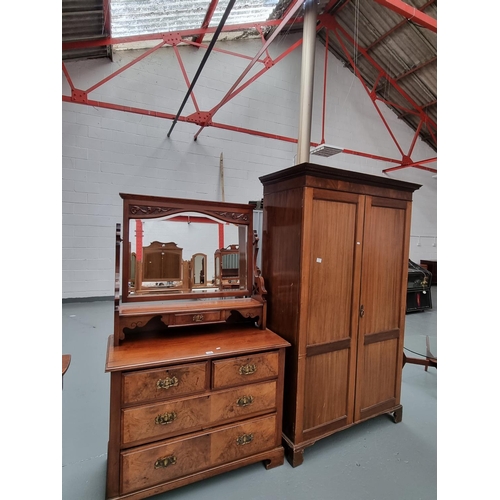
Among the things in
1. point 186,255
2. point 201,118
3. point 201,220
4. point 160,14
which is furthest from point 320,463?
point 160,14

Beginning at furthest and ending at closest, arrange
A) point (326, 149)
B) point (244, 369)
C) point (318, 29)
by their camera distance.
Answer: point (318, 29) < point (326, 149) < point (244, 369)

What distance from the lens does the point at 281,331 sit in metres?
1.87

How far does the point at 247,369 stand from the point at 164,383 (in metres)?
0.46

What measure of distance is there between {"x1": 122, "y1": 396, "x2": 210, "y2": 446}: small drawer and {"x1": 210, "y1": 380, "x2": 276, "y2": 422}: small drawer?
2.2 inches

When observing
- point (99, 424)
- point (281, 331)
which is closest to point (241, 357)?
point (281, 331)

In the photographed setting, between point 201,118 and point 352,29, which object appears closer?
point 201,118

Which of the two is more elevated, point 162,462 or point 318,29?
point 318,29

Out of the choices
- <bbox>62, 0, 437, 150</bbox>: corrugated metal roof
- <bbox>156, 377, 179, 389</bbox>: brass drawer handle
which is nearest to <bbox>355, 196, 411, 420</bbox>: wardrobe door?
<bbox>156, 377, 179, 389</bbox>: brass drawer handle

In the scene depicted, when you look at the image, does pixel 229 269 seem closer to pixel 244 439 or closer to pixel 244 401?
pixel 244 401

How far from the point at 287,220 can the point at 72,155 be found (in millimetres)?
4272

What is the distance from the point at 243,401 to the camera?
1.61 metres

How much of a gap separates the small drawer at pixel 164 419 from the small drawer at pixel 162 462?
54 millimetres

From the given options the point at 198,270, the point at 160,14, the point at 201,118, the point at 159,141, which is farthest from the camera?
the point at 159,141

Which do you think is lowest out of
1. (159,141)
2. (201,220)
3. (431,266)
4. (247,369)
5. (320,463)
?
(320,463)
